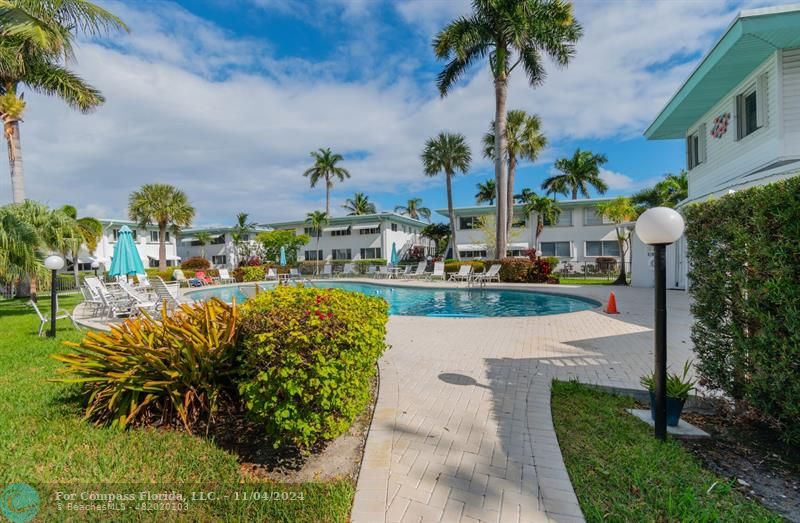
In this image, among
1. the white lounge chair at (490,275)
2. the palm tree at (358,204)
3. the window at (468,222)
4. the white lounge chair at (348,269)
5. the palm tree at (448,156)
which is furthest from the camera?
the palm tree at (358,204)

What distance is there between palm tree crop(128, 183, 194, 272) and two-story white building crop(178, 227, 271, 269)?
7.25m

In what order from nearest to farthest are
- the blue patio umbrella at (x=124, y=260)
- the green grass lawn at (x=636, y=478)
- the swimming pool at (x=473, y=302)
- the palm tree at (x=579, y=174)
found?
the green grass lawn at (x=636, y=478) < the swimming pool at (x=473, y=302) < the blue patio umbrella at (x=124, y=260) < the palm tree at (x=579, y=174)

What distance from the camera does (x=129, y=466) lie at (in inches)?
108

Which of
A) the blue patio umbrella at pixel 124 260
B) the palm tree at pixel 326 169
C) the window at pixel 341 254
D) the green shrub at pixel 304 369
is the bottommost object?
the green shrub at pixel 304 369

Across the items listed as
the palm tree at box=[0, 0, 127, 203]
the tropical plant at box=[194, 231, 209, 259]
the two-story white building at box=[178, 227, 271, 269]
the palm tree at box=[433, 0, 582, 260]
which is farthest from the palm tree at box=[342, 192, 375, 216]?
the palm tree at box=[0, 0, 127, 203]

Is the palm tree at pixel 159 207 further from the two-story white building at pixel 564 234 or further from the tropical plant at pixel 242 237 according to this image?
the two-story white building at pixel 564 234

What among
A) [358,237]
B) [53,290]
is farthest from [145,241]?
[53,290]

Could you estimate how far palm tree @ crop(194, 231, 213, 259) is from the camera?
130ft

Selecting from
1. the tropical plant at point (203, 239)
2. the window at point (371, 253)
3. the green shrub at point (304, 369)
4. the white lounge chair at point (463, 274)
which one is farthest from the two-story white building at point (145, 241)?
the green shrub at point (304, 369)

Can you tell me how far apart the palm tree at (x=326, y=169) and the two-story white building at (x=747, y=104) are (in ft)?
106

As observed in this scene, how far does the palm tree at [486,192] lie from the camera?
38.8 meters

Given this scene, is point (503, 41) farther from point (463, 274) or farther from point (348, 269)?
point (348, 269)

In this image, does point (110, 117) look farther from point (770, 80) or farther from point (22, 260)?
point (770, 80)

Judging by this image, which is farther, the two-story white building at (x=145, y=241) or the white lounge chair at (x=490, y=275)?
the two-story white building at (x=145, y=241)
